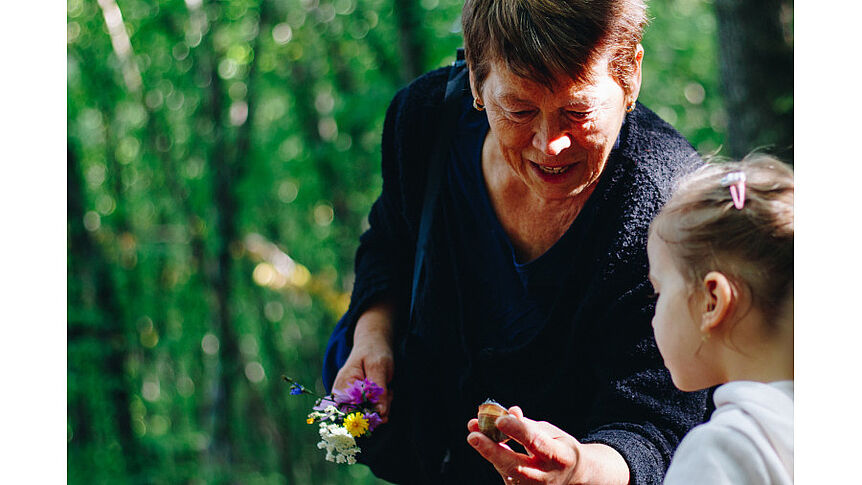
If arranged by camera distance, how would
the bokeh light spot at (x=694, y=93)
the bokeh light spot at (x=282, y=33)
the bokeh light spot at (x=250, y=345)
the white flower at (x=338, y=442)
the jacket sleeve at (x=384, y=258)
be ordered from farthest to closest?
the bokeh light spot at (x=250, y=345) < the bokeh light spot at (x=694, y=93) < the bokeh light spot at (x=282, y=33) < the jacket sleeve at (x=384, y=258) < the white flower at (x=338, y=442)

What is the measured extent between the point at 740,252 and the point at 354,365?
2.71 ft

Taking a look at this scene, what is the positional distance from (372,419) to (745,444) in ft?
2.46

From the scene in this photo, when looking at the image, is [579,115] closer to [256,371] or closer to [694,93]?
[694,93]

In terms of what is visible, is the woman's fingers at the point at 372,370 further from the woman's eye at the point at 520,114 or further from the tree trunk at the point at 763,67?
the tree trunk at the point at 763,67

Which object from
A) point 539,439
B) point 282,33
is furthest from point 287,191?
point 539,439

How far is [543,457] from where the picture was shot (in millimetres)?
1128

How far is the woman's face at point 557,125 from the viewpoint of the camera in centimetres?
122

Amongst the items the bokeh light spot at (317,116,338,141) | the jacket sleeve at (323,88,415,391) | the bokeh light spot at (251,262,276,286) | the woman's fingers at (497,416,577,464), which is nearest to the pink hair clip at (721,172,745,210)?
the woman's fingers at (497,416,577,464)

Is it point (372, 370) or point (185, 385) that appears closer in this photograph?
point (372, 370)

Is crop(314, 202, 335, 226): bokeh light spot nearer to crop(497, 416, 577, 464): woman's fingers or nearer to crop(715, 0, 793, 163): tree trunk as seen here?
crop(715, 0, 793, 163): tree trunk

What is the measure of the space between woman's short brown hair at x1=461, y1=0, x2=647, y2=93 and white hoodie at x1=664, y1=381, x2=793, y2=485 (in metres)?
0.51

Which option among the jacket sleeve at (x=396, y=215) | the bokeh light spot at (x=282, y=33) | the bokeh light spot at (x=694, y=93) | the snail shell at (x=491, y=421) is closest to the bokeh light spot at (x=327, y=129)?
the bokeh light spot at (x=282, y=33)

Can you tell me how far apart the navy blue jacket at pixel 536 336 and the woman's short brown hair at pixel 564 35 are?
0.19m

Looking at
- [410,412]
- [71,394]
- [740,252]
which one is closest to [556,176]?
[740,252]
